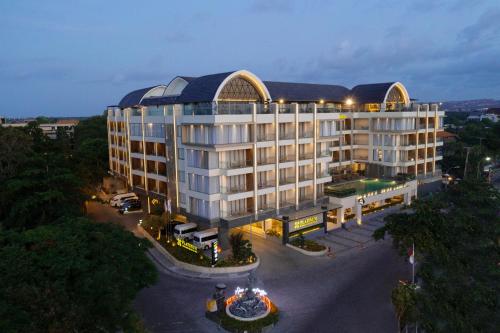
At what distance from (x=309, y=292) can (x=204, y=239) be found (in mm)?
13264

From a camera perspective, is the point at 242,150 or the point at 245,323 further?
the point at 242,150

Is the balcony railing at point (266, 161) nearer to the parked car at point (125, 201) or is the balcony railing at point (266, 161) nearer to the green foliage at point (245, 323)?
the green foliage at point (245, 323)

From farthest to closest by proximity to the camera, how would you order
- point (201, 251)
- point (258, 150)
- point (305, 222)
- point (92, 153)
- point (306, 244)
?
point (92, 153), point (305, 222), point (258, 150), point (306, 244), point (201, 251)

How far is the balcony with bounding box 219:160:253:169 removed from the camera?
41875 mm

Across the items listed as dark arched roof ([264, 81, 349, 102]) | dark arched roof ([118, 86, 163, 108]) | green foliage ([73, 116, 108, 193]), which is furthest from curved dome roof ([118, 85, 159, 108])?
dark arched roof ([264, 81, 349, 102])

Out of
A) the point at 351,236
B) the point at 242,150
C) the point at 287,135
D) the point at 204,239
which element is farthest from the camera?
the point at 351,236

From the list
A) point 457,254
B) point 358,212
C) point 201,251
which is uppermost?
point 457,254

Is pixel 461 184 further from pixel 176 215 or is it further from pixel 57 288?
pixel 176 215

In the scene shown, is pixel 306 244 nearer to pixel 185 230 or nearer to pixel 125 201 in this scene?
pixel 185 230

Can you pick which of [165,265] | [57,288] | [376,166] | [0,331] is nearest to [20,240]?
[57,288]

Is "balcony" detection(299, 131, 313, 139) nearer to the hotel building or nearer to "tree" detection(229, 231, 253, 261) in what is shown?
the hotel building

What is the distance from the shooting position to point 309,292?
33.0 m

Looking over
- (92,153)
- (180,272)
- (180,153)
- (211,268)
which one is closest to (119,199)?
(92,153)

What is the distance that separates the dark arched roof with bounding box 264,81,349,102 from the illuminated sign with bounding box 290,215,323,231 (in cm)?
2113
